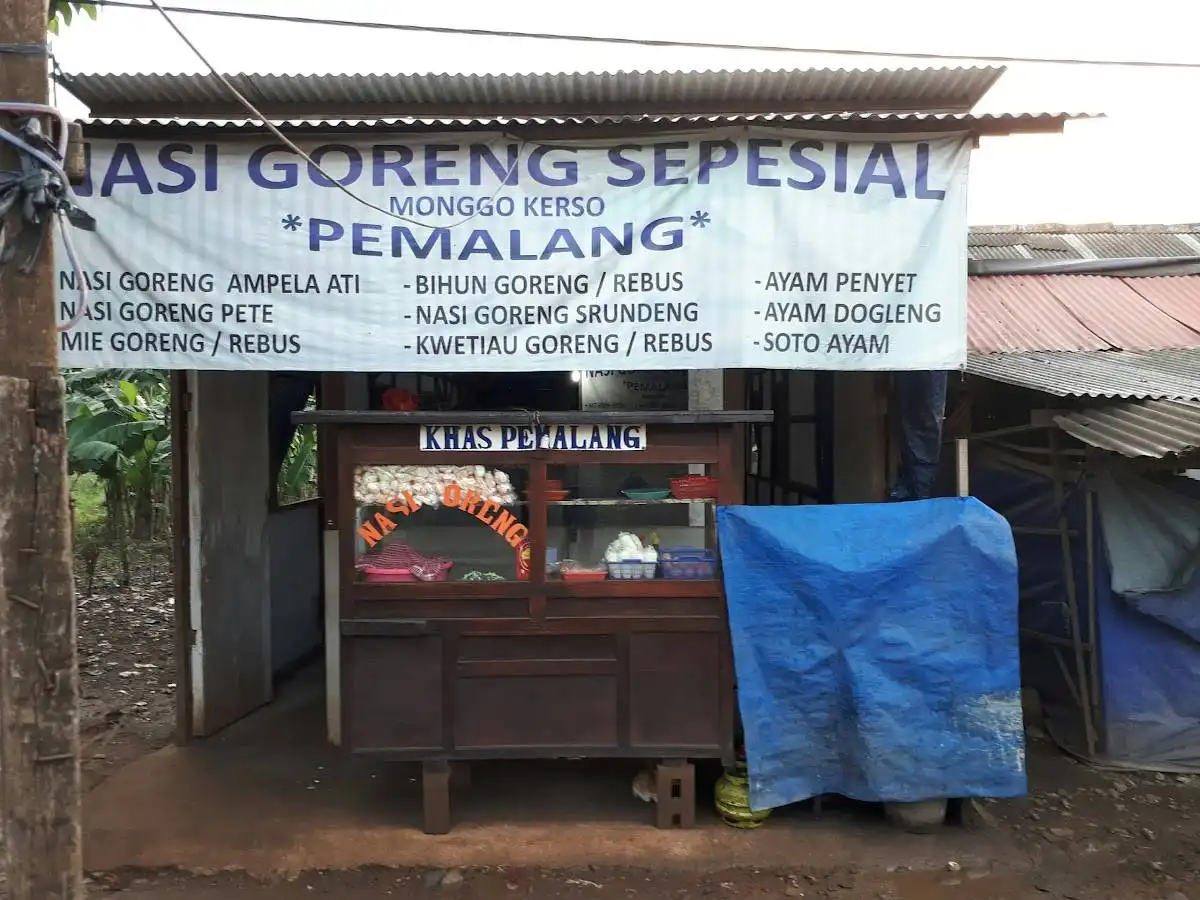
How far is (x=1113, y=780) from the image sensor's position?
5.25 meters

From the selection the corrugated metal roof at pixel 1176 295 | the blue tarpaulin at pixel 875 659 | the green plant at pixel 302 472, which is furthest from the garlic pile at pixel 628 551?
the corrugated metal roof at pixel 1176 295

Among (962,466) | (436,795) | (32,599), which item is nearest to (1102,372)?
(962,466)

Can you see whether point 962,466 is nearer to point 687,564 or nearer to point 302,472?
point 687,564

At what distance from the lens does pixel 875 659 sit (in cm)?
448

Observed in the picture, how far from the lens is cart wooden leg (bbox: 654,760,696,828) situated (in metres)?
4.56

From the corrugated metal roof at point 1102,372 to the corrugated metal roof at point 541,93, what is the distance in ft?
5.64

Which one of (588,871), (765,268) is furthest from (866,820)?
(765,268)

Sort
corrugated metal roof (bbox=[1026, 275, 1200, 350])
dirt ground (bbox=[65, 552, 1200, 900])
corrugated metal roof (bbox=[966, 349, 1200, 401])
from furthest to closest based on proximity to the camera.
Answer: corrugated metal roof (bbox=[1026, 275, 1200, 350]) < corrugated metal roof (bbox=[966, 349, 1200, 401]) < dirt ground (bbox=[65, 552, 1200, 900])

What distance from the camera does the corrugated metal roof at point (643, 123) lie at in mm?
4371

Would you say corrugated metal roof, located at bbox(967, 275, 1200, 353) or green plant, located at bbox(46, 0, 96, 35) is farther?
corrugated metal roof, located at bbox(967, 275, 1200, 353)

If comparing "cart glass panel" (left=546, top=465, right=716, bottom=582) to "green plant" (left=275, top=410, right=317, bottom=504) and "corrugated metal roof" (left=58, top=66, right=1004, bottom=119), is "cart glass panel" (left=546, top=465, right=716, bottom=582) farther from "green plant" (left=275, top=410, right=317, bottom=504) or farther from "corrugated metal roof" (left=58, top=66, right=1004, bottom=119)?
"green plant" (left=275, top=410, right=317, bottom=504)

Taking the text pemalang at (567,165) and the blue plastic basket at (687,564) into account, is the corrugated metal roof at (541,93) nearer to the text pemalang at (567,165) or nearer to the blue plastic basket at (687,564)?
the text pemalang at (567,165)

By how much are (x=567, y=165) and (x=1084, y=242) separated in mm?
6227

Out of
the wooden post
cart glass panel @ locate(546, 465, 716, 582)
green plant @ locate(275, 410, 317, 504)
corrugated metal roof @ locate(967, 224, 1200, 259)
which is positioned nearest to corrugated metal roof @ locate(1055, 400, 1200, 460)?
the wooden post
